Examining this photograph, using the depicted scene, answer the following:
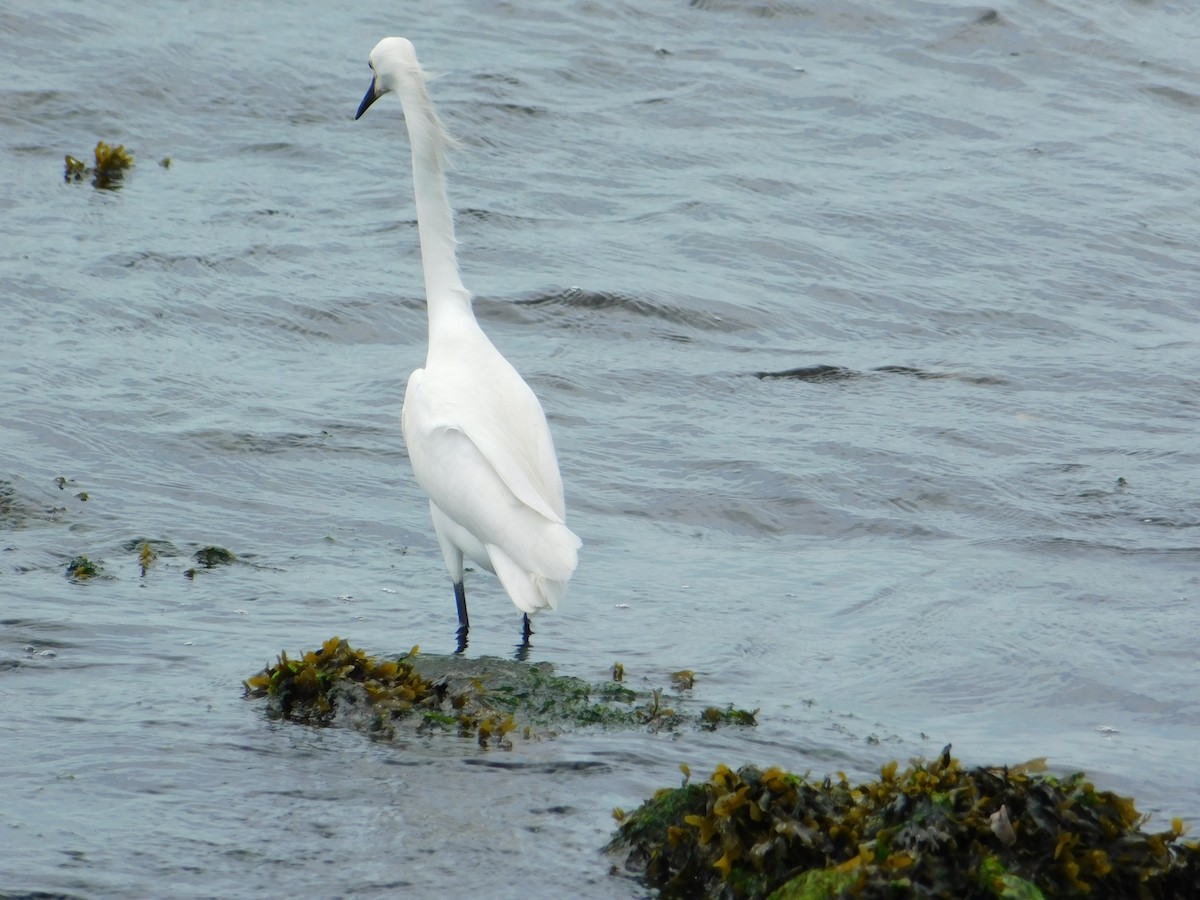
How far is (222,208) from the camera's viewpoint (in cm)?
1047

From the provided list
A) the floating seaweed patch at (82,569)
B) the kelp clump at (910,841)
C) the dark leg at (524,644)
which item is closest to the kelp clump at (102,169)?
the floating seaweed patch at (82,569)

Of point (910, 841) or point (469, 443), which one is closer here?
point (910, 841)

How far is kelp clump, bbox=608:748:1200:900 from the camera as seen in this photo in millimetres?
3080

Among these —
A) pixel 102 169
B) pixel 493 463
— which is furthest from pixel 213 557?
pixel 102 169

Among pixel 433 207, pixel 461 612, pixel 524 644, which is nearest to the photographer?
pixel 524 644

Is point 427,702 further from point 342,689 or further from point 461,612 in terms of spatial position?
point 461,612

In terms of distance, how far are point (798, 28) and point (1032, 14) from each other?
263 cm

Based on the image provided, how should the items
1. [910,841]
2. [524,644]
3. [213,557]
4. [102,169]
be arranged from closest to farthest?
[910,841] → [524,644] → [213,557] → [102,169]

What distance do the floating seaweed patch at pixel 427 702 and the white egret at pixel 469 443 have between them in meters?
0.52

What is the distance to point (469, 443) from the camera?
5.53 metres

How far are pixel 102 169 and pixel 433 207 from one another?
16.7ft

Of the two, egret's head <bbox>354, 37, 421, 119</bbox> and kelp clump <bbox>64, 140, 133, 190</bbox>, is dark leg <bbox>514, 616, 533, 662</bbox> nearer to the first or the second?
egret's head <bbox>354, 37, 421, 119</bbox>

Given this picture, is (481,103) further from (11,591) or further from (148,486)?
(11,591)

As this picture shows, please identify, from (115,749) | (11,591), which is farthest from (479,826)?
(11,591)
